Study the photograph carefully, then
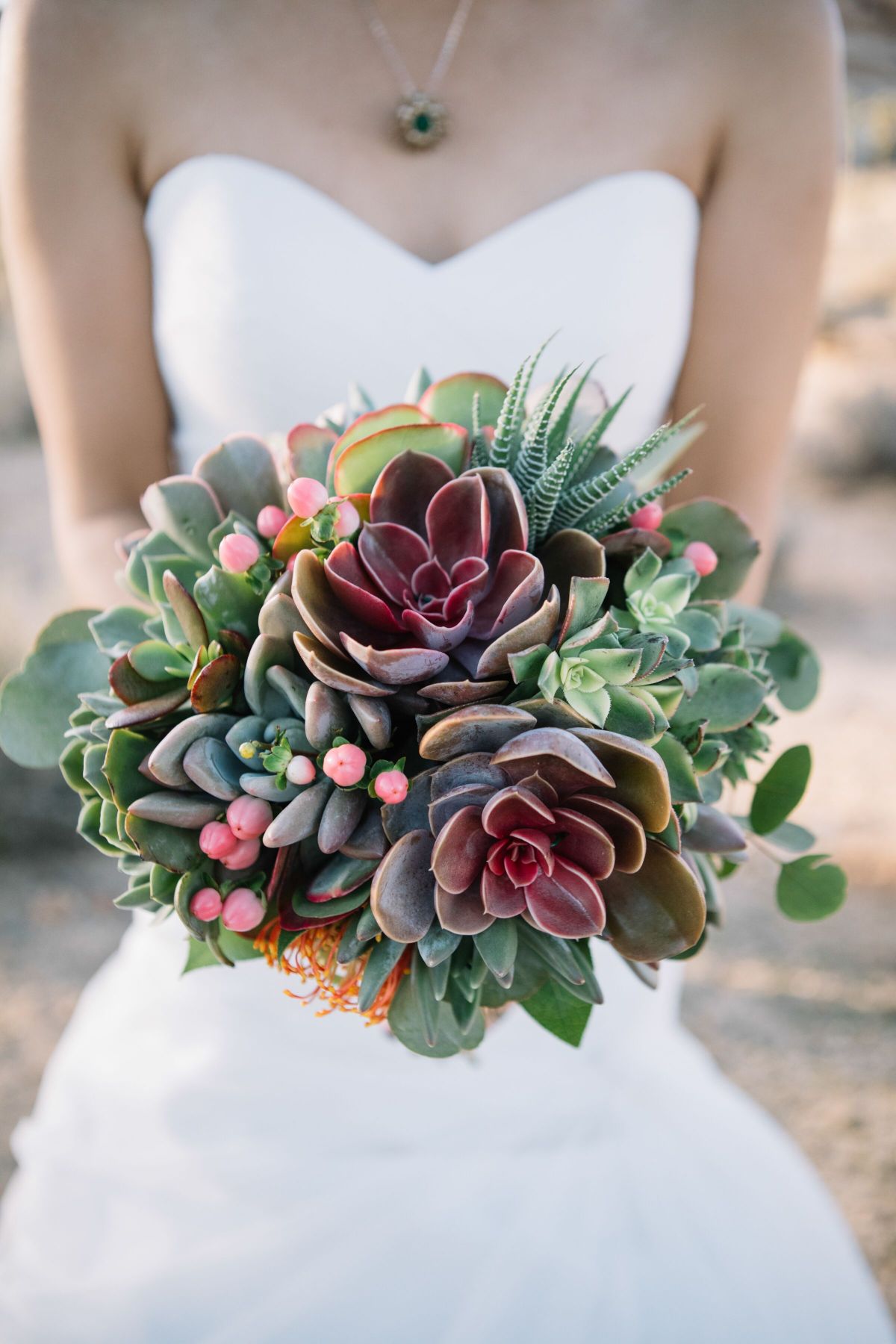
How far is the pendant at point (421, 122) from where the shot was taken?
146cm

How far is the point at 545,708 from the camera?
714 millimetres

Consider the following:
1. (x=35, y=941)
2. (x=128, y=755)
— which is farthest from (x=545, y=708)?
(x=35, y=941)

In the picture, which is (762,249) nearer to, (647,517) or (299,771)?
(647,517)

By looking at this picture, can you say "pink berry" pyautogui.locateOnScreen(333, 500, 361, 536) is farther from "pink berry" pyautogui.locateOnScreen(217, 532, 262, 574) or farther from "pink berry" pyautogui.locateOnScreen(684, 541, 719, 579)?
"pink berry" pyautogui.locateOnScreen(684, 541, 719, 579)

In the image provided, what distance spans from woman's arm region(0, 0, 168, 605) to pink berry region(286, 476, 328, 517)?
2.54 ft

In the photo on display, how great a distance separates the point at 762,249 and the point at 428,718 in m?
1.14

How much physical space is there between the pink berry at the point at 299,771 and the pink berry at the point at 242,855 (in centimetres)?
7

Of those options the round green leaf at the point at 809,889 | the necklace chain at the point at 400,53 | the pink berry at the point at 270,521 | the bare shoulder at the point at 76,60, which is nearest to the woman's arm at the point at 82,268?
the bare shoulder at the point at 76,60

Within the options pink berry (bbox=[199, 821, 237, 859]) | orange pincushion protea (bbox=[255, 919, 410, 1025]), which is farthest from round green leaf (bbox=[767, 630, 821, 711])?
pink berry (bbox=[199, 821, 237, 859])

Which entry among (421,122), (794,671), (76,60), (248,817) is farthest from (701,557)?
(76,60)

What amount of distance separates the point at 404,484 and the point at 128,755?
0.31m

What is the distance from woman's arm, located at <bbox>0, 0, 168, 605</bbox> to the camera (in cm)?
138

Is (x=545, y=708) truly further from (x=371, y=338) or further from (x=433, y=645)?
(x=371, y=338)

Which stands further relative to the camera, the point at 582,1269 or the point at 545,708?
the point at 582,1269
